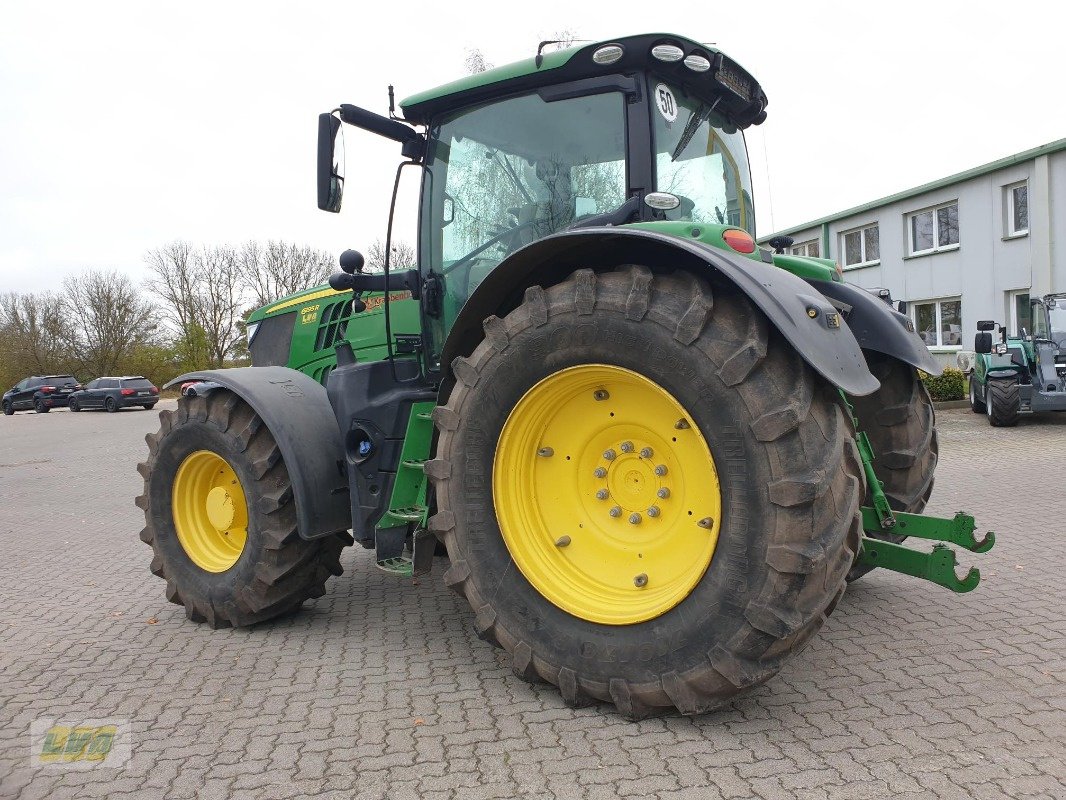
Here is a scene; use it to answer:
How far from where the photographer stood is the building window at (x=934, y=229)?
2094cm

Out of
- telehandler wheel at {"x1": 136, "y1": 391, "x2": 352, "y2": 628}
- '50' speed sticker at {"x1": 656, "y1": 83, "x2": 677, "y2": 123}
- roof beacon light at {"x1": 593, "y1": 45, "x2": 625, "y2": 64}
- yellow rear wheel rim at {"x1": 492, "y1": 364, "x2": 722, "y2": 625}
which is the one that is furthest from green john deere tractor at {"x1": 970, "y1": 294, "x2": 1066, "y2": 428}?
telehandler wheel at {"x1": 136, "y1": 391, "x2": 352, "y2": 628}

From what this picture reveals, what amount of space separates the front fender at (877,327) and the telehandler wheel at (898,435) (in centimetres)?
22

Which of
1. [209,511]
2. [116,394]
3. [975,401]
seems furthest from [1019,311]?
[116,394]

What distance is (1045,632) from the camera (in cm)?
377

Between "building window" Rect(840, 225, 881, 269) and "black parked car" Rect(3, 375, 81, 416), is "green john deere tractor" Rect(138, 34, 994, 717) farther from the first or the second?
"black parked car" Rect(3, 375, 81, 416)

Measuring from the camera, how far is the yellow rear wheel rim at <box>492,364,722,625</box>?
9.68 ft

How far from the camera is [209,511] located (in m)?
4.47

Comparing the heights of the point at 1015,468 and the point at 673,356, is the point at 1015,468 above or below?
below

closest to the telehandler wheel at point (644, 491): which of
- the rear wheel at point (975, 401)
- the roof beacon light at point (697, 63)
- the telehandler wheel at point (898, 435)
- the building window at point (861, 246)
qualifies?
the roof beacon light at point (697, 63)

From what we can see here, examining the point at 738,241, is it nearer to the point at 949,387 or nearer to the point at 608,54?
the point at 608,54

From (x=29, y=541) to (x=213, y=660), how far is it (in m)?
4.43

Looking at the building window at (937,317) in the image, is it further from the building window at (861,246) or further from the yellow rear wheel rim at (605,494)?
the yellow rear wheel rim at (605,494)

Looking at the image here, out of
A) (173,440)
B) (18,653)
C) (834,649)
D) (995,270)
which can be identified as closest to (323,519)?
(173,440)

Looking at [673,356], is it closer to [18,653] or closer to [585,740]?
[585,740]
